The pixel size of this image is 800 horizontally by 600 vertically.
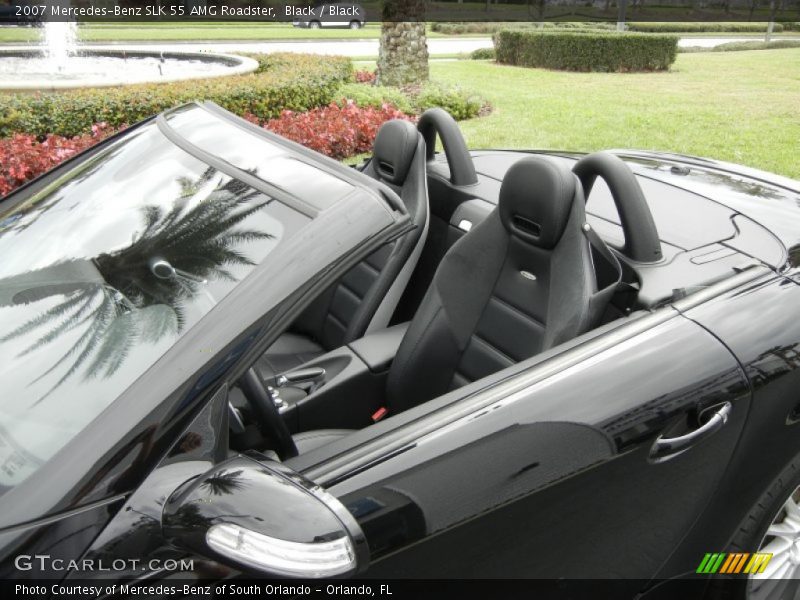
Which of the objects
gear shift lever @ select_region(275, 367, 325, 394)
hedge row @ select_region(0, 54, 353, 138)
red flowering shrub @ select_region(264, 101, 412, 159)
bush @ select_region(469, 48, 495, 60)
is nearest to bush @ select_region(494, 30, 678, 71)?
bush @ select_region(469, 48, 495, 60)

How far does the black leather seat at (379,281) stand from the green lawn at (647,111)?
4325 millimetres

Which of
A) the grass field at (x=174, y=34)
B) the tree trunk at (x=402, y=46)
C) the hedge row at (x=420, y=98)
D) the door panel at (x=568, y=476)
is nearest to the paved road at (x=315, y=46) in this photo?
the grass field at (x=174, y=34)

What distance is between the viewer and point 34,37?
1998cm

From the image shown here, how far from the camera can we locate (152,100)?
23.5 feet

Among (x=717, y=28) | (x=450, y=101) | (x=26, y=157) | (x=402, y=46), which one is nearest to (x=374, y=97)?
(x=450, y=101)

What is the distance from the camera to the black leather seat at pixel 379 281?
2.81 metres

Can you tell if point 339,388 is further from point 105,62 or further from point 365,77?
point 105,62

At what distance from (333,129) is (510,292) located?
187 inches

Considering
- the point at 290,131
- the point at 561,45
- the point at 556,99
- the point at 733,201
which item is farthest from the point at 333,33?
the point at 733,201

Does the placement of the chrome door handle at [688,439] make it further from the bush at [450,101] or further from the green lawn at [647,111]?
the bush at [450,101]

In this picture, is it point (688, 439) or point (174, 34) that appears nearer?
point (688, 439)

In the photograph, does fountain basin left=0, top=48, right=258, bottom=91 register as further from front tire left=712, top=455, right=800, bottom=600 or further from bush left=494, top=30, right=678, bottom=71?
front tire left=712, top=455, right=800, bottom=600

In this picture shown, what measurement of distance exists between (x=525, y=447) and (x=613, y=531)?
35 cm

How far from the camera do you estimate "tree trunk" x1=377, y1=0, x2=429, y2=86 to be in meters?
10.1
